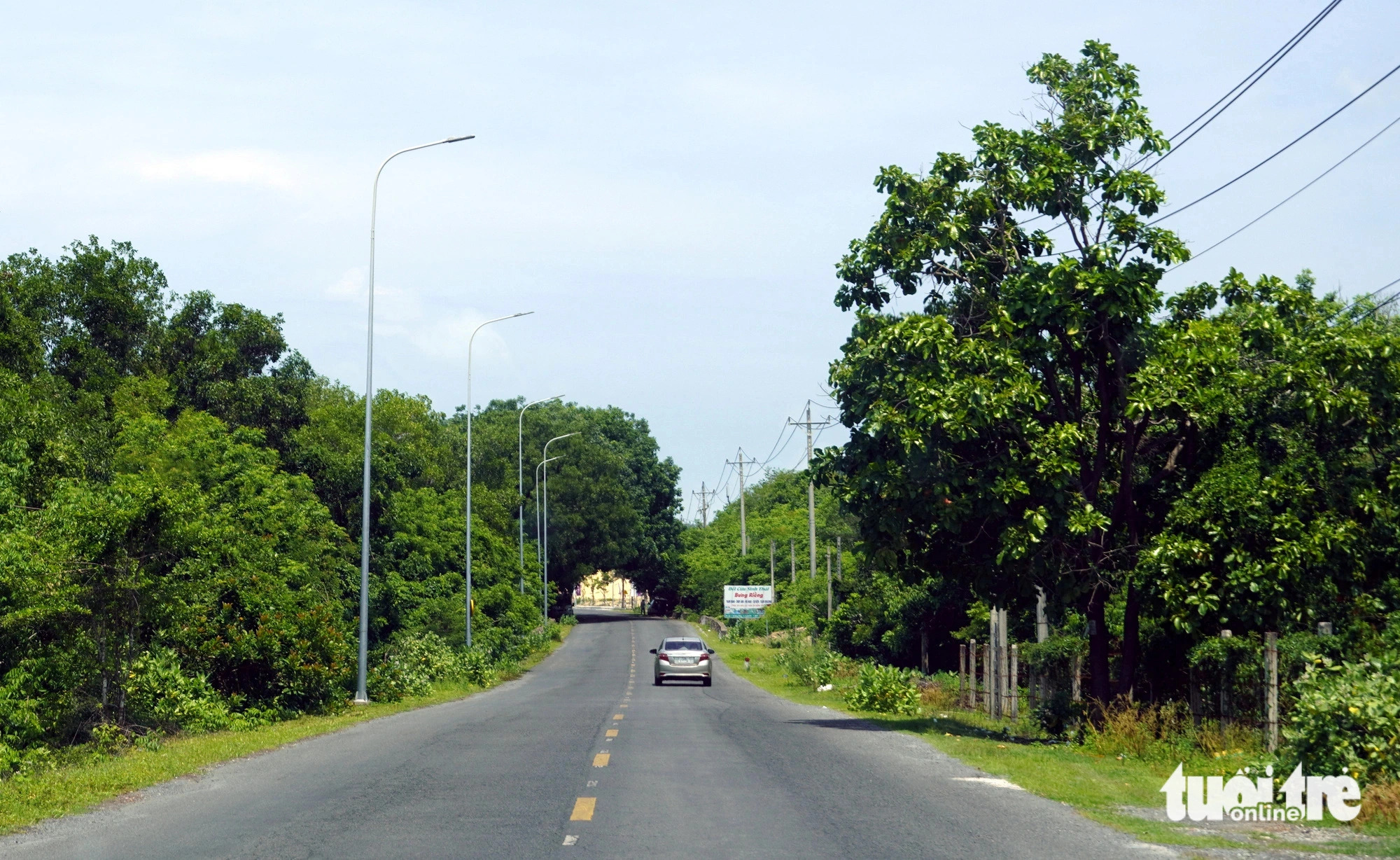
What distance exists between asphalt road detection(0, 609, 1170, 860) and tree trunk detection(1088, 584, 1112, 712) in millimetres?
3097

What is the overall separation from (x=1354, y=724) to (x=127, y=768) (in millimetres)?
12906

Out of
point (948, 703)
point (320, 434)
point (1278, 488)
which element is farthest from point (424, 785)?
point (320, 434)

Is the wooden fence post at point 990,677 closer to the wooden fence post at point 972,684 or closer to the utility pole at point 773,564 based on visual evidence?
the wooden fence post at point 972,684

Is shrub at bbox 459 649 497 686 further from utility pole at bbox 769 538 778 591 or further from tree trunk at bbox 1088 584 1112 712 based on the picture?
utility pole at bbox 769 538 778 591

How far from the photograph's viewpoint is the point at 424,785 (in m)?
13.0

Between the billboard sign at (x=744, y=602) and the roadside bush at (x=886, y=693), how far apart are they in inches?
2249

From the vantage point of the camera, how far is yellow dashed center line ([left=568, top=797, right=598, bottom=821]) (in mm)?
10555

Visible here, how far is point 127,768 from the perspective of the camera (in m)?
15.0

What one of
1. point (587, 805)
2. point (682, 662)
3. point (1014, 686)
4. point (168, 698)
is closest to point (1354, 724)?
point (587, 805)

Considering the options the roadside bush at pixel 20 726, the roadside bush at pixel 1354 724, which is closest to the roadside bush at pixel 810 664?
the roadside bush at pixel 20 726

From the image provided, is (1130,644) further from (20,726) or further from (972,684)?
(20,726)

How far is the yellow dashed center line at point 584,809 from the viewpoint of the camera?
416 inches

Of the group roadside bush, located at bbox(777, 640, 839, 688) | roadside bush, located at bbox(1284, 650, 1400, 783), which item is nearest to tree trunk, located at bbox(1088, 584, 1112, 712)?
roadside bush, located at bbox(1284, 650, 1400, 783)

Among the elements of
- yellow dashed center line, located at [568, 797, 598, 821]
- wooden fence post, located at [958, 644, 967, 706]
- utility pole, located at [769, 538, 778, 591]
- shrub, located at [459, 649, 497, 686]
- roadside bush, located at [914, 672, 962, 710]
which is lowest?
shrub, located at [459, 649, 497, 686]
